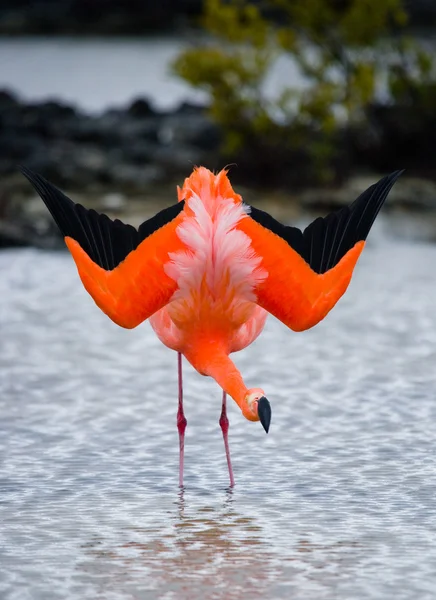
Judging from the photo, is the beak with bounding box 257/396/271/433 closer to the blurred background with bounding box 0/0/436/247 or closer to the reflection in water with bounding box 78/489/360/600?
the reflection in water with bounding box 78/489/360/600

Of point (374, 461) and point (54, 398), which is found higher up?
point (54, 398)

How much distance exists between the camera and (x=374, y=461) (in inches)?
269

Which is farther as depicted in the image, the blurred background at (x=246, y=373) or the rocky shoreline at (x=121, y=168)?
the rocky shoreline at (x=121, y=168)

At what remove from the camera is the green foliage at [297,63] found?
17.7 metres

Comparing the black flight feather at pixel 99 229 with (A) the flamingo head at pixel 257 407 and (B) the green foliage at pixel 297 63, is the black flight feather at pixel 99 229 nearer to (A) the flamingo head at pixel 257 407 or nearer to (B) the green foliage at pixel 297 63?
(A) the flamingo head at pixel 257 407

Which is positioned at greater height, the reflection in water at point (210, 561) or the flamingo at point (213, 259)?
the flamingo at point (213, 259)

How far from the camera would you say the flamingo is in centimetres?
600

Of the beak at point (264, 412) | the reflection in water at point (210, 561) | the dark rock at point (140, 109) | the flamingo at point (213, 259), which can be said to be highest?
the dark rock at point (140, 109)

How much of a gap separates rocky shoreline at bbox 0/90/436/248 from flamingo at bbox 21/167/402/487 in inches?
320

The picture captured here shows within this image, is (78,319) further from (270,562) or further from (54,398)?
(270,562)

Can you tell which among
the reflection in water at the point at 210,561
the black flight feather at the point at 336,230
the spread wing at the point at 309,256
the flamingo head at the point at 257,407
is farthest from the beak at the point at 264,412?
the black flight feather at the point at 336,230

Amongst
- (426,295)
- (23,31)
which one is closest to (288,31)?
(426,295)

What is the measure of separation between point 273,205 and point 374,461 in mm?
10097

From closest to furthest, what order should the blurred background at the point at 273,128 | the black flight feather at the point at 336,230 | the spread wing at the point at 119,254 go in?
1. the spread wing at the point at 119,254
2. the black flight feather at the point at 336,230
3. the blurred background at the point at 273,128
